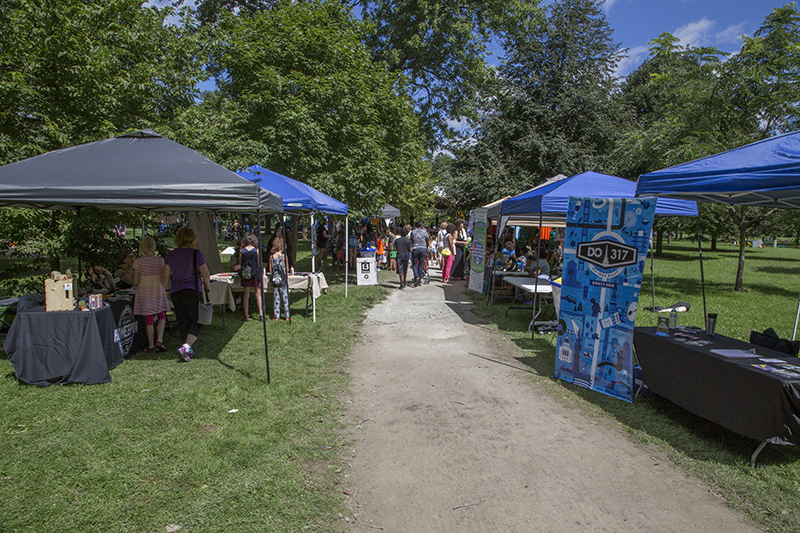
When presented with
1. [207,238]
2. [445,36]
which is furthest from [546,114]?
[207,238]

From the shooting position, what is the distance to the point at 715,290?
46.0 feet

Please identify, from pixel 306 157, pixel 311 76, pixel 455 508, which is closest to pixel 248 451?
pixel 455 508

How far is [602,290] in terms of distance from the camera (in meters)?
5.03

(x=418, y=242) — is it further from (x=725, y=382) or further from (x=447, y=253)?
(x=725, y=382)

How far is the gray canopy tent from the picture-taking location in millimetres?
4711

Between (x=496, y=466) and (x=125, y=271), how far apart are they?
7.17 metres

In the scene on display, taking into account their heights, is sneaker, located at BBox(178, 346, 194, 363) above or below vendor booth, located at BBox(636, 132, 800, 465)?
below

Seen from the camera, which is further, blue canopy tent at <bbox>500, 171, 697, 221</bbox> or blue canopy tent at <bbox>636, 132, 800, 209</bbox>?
blue canopy tent at <bbox>500, 171, 697, 221</bbox>

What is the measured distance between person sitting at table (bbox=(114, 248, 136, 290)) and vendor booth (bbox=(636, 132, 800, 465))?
791 centimetres

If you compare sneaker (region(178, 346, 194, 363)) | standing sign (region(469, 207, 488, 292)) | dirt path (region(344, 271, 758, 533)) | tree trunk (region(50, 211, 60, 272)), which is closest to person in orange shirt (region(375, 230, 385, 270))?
standing sign (region(469, 207, 488, 292))

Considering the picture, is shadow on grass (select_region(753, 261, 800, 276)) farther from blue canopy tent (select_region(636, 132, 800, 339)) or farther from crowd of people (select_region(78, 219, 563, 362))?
blue canopy tent (select_region(636, 132, 800, 339))

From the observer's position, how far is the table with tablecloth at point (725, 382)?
3.37 metres

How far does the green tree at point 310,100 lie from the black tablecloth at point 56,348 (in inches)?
262

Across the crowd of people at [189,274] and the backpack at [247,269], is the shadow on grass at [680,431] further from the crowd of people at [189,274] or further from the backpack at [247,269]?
the backpack at [247,269]
